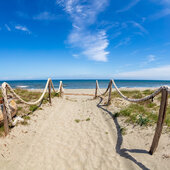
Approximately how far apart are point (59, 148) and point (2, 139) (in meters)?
1.92

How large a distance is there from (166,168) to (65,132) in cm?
352

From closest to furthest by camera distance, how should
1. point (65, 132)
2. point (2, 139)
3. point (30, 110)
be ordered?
point (2, 139) → point (65, 132) → point (30, 110)

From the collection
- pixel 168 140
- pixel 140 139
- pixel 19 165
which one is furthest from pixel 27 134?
pixel 168 140

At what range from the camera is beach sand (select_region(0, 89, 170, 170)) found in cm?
297

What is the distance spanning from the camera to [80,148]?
377 cm

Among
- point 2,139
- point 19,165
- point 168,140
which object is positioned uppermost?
point 168,140

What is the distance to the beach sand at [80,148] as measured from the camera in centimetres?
297

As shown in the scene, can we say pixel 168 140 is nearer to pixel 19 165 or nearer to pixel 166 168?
pixel 166 168

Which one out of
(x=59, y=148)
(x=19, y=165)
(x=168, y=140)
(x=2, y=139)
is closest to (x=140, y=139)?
(x=168, y=140)

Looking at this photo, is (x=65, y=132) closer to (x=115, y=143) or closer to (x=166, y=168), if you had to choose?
(x=115, y=143)

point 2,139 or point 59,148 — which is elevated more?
point 2,139

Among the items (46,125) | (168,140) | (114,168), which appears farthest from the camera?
(46,125)

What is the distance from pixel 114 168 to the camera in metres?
2.91

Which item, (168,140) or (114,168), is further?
(168,140)
